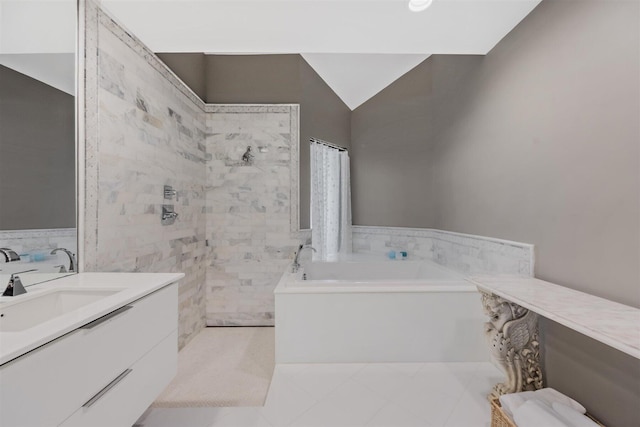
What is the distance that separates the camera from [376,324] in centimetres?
201

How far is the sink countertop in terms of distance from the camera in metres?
0.68

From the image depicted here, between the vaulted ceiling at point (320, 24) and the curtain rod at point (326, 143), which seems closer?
the vaulted ceiling at point (320, 24)

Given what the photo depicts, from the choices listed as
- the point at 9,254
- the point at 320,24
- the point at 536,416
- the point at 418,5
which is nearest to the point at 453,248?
the point at 536,416

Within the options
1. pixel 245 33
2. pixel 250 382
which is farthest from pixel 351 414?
pixel 245 33

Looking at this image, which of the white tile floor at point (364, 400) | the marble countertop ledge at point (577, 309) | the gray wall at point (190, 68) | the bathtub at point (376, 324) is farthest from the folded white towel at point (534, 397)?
the gray wall at point (190, 68)

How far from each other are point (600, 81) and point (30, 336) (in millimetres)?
2431

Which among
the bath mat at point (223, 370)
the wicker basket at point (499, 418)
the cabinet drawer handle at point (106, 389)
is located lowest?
the bath mat at point (223, 370)

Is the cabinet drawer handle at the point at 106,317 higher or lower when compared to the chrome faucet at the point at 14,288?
lower

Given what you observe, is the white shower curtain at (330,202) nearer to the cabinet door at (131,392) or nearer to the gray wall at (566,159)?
the gray wall at (566,159)

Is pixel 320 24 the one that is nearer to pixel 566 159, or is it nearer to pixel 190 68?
pixel 190 68

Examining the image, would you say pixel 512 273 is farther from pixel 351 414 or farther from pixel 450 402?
pixel 351 414

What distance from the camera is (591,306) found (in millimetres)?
1171

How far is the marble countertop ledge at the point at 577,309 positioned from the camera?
0.90 metres

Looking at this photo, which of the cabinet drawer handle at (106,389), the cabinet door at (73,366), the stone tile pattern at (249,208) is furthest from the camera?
the stone tile pattern at (249,208)
